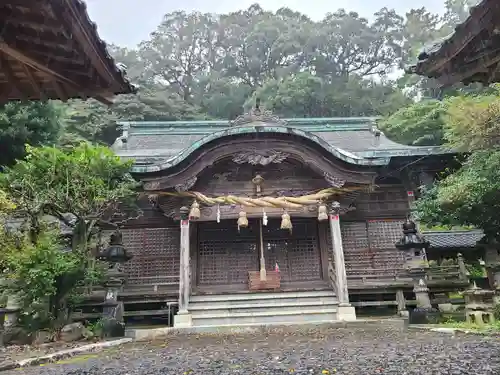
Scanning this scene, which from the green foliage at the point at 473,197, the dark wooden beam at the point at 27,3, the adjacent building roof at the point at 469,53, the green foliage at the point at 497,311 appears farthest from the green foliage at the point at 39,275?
the green foliage at the point at 473,197

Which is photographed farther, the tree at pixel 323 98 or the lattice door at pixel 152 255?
the tree at pixel 323 98

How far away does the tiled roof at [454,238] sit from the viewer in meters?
13.9

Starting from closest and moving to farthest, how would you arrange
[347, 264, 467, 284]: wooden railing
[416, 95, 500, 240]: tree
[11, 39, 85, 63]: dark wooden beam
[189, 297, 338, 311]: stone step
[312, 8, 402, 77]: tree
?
[11, 39, 85, 63]: dark wooden beam < [416, 95, 500, 240]: tree < [189, 297, 338, 311]: stone step < [347, 264, 467, 284]: wooden railing < [312, 8, 402, 77]: tree

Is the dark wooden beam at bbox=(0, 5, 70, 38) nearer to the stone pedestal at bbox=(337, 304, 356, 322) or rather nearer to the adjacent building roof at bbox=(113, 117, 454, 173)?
the adjacent building roof at bbox=(113, 117, 454, 173)

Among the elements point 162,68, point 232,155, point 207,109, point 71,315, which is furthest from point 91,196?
point 162,68

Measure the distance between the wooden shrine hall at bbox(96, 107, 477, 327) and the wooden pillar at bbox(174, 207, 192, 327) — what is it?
3cm

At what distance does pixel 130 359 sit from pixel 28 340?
3.78 m

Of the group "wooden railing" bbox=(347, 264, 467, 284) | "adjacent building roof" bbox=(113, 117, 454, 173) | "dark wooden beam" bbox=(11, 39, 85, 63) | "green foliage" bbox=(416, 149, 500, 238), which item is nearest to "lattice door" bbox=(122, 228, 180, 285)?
"adjacent building roof" bbox=(113, 117, 454, 173)

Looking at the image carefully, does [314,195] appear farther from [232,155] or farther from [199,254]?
[199,254]

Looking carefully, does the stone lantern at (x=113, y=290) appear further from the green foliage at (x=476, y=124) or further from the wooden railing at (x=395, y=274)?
the green foliage at (x=476, y=124)

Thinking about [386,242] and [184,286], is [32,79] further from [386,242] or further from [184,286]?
[386,242]

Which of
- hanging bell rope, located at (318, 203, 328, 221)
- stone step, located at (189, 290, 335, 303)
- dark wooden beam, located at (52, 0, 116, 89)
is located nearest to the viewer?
dark wooden beam, located at (52, 0, 116, 89)

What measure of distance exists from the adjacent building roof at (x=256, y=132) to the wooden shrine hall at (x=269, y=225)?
0.06 m

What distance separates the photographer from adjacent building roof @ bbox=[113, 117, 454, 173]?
40.8 feet
